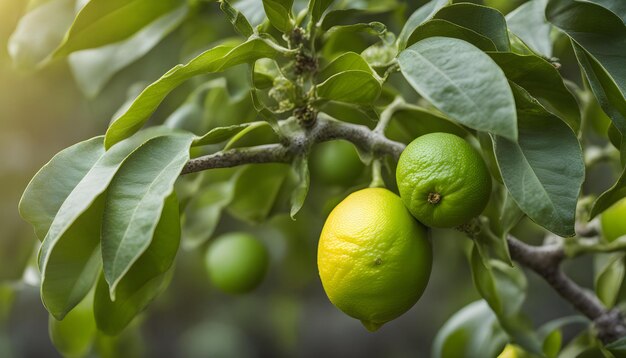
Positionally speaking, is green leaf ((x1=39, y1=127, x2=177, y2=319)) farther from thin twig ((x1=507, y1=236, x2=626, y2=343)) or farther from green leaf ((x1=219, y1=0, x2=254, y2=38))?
thin twig ((x1=507, y1=236, x2=626, y2=343))

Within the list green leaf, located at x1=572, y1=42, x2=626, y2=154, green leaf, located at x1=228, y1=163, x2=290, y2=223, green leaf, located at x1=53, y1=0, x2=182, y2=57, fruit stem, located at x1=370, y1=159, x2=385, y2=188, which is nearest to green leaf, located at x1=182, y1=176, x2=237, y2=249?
green leaf, located at x1=228, y1=163, x2=290, y2=223

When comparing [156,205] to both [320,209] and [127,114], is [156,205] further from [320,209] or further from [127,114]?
[320,209]

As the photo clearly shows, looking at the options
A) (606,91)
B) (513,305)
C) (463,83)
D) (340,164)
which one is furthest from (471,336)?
(463,83)

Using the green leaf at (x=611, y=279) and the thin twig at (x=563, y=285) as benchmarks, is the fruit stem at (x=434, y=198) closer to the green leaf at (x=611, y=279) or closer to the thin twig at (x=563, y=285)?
the thin twig at (x=563, y=285)

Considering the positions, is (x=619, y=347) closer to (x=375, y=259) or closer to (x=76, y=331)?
(x=375, y=259)

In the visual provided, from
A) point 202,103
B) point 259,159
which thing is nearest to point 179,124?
point 202,103
